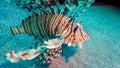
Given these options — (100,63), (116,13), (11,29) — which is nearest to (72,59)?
(100,63)

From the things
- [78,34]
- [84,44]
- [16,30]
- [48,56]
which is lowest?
[84,44]

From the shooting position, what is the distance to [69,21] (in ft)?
7.02

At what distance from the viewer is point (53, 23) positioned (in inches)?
82.0

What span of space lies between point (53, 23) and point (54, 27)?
1.7 inches

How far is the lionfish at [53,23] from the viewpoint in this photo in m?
2.07

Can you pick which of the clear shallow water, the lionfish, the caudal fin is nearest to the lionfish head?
A: the lionfish

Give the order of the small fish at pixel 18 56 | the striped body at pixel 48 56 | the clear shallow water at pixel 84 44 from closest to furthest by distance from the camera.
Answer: the small fish at pixel 18 56, the striped body at pixel 48 56, the clear shallow water at pixel 84 44

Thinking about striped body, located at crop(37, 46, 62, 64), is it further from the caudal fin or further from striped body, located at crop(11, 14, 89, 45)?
the caudal fin

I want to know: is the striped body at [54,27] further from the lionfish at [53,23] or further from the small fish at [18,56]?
the small fish at [18,56]

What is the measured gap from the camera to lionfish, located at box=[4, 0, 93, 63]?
81.5 inches

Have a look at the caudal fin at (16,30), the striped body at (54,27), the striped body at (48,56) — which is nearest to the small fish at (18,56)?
the striped body at (48,56)

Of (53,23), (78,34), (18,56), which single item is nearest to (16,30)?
(53,23)

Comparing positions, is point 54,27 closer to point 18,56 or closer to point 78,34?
point 78,34

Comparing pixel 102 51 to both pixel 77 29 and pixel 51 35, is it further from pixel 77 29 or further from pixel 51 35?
pixel 51 35
